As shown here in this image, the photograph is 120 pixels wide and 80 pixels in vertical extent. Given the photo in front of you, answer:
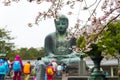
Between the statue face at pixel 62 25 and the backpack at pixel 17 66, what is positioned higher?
the statue face at pixel 62 25

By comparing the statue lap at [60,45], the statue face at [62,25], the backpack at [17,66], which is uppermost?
the statue face at [62,25]

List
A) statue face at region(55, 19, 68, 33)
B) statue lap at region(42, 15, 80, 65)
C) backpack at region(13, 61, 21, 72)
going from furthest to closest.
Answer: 1. statue face at region(55, 19, 68, 33)
2. statue lap at region(42, 15, 80, 65)
3. backpack at region(13, 61, 21, 72)

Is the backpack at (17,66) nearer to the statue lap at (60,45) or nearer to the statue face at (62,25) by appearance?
the statue lap at (60,45)

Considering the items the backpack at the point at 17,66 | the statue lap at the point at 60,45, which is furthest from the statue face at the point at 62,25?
the backpack at the point at 17,66

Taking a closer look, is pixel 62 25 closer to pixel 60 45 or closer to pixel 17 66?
pixel 60 45

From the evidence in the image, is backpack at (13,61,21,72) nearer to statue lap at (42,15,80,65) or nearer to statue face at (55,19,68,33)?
statue lap at (42,15,80,65)

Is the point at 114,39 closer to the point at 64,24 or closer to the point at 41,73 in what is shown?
the point at 41,73

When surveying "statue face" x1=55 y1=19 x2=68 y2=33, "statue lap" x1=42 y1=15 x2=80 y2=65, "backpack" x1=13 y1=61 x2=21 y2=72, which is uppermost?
"statue face" x1=55 y1=19 x2=68 y2=33

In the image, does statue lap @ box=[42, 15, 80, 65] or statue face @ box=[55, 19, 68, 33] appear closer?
statue lap @ box=[42, 15, 80, 65]

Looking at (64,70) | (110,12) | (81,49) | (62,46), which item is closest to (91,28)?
(110,12)

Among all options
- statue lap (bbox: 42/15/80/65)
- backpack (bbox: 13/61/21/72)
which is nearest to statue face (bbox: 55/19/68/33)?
statue lap (bbox: 42/15/80/65)

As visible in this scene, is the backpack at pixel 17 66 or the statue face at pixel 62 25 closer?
the backpack at pixel 17 66

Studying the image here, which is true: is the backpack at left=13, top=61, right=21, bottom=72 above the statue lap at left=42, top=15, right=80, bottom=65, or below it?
below

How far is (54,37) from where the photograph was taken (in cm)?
3047
